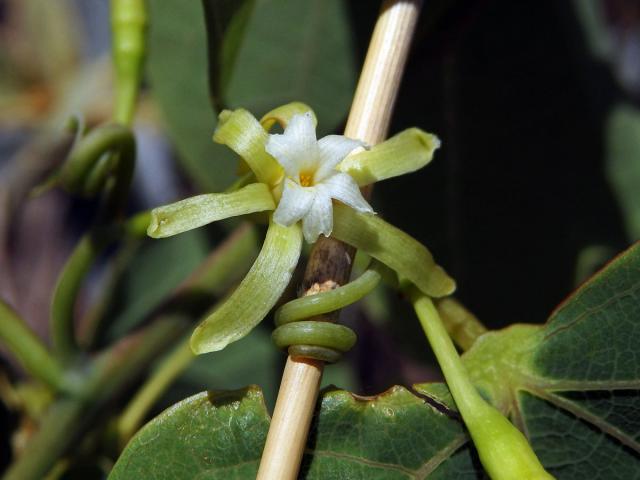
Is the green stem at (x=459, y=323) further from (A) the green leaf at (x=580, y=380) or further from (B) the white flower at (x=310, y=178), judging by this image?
(B) the white flower at (x=310, y=178)

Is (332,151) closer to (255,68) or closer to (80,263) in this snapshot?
(80,263)

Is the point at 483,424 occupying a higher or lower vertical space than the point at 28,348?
higher

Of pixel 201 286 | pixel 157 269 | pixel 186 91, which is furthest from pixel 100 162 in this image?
pixel 157 269

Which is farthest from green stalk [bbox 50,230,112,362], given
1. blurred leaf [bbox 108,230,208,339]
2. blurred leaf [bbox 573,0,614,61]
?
blurred leaf [bbox 573,0,614,61]

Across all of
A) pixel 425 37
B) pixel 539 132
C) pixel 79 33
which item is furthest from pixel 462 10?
pixel 79 33

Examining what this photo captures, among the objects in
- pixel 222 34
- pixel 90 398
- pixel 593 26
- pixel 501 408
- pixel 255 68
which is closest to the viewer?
pixel 501 408

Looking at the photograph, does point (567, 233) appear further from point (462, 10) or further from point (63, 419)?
point (63, 419)

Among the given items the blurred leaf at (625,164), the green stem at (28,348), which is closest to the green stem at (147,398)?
the green stem at (28,348)

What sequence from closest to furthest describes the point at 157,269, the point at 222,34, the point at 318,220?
the point at 318,220
the point at 222,34
the point at 157,269
